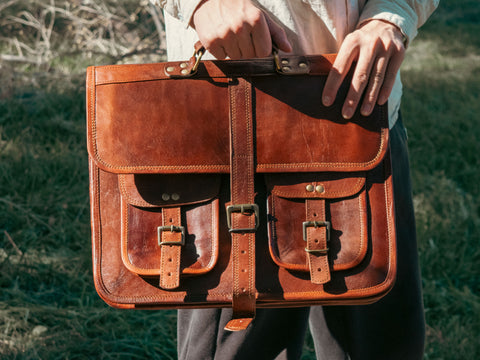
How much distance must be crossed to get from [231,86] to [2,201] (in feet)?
7.71

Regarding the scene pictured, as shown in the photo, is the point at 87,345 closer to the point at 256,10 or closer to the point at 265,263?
the point at 265,263

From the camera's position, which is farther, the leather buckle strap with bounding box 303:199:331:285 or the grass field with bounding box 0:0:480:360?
the grass field with bounding box 0:0:480:360

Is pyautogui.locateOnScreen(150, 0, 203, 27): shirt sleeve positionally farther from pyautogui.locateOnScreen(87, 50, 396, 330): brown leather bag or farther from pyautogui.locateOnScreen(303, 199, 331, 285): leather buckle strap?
pyautogui.locateOnScreen(303, 199, 331, 285): leather buckle strap

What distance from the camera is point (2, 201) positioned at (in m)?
3.09

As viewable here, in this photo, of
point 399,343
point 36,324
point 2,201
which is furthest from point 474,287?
point 2,201

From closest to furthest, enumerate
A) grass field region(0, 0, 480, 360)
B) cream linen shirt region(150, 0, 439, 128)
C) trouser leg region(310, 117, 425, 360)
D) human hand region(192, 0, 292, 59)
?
human hand region(192, 0, 292, 59) < cream linen shirt region(150, 0, 439, 128) < trouser leg region(310, 117, 425, 360) < grass field region(0, 0, 480, 360)

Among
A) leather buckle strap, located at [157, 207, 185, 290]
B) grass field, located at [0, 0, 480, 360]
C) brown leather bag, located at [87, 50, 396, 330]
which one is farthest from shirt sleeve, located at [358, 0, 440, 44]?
grass field, located at [0, 0, 480, 360]

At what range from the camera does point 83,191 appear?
3.25m

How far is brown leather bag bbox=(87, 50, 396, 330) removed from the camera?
1.17 meters

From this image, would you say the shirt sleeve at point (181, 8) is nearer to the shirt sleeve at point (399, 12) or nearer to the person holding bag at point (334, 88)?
the person holding bag at point (334, 88)

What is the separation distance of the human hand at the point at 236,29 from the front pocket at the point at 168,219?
0.28 meters

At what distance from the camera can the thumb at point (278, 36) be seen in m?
1.08

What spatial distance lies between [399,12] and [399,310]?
0.71m

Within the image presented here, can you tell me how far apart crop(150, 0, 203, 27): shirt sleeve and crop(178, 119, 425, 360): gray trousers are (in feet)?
1.86
